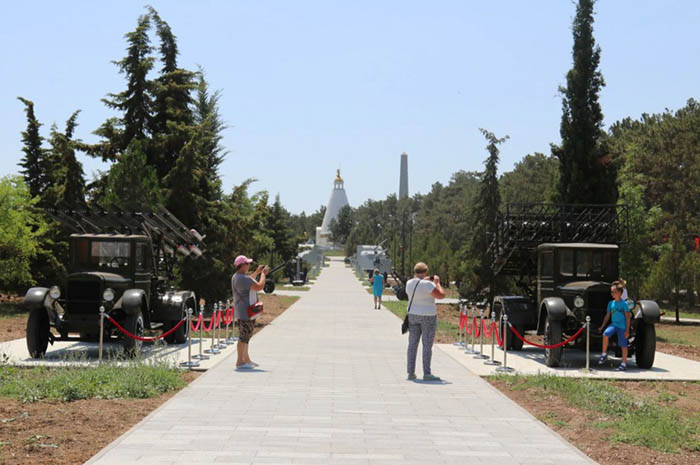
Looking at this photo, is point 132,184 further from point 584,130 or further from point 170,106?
point 584,130

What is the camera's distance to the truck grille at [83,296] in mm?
14922

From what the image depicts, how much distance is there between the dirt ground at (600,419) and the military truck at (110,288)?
6488mm

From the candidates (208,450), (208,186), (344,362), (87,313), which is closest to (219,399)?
(208,450)

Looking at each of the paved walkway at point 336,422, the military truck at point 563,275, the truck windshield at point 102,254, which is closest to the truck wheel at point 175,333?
the truck windshield at point 102,254

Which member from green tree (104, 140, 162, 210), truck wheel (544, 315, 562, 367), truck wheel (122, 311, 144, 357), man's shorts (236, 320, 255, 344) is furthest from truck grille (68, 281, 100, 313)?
truck wheel (544, 315, 562, 367)

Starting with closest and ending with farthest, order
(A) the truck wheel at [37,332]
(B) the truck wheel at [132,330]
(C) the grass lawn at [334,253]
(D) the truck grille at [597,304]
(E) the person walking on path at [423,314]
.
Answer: (E) the person walking on path at [423,314]
(A) the truck wheel at [37,332]
(B) the truck wheel at [132,330]
(D) the truck grille at [597,304]
(C) the grass lawn at [334,253]

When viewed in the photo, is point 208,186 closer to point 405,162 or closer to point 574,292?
point 574,292

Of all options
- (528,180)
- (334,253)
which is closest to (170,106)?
(528,180)

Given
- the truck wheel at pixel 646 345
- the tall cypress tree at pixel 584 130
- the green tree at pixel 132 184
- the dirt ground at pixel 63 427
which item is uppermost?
the tall cypress tree at pixel 584 130

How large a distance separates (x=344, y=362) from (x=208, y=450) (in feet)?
24.6

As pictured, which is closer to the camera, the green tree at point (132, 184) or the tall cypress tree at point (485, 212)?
the green tree at point (132, 184)

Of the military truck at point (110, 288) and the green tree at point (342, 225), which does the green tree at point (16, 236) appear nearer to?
the military truck at point (110, 288)

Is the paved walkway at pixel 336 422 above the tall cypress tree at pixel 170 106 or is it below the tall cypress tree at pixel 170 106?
below

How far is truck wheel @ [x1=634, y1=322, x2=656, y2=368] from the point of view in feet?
48.0
